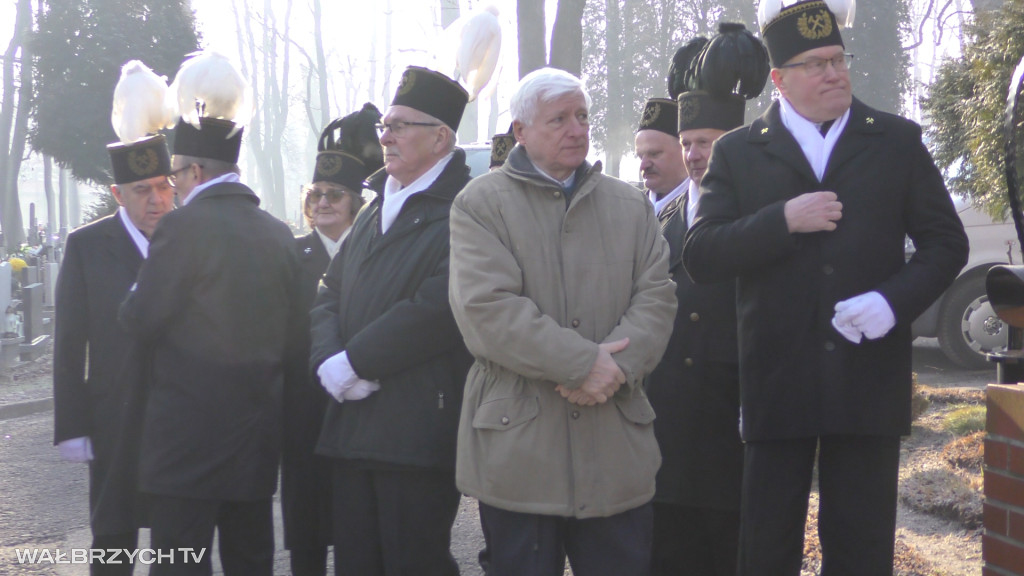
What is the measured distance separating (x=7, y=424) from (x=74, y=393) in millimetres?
6053

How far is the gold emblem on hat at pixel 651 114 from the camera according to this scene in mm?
4340

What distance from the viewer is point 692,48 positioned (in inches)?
180

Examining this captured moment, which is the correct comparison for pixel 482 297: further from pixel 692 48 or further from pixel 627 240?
pixel 692 48

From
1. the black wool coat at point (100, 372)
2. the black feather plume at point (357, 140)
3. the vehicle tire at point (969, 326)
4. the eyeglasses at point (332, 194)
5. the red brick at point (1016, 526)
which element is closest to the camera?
the red brick at point (1016, 526)

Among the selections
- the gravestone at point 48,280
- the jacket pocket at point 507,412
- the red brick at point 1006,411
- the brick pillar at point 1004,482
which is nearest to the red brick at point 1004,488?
the brick pillar at point 1004,482

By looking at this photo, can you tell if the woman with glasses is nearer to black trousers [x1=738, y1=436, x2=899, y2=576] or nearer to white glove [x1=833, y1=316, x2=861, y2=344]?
black trousers [x1=738, y1=436, x2=899, y2=576]

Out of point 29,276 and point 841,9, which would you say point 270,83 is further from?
point 841,9

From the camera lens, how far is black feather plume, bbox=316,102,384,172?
5031mm

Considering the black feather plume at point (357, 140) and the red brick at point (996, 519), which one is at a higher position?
the black feather plume at point (357, 140)

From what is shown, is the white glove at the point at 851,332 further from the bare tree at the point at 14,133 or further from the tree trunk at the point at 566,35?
the bare tree at the point at 14,133

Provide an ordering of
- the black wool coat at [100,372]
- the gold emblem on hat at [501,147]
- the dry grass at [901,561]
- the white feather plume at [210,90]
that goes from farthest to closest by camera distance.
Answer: the gold emblem on hat at [501,147], the dry grass at [901,561], the white feather plume at [210,90], the black wool coat at [100,372]

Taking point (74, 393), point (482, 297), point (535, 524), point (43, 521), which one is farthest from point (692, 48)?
point (43, 521)

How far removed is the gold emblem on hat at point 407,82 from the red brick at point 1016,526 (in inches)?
92.2

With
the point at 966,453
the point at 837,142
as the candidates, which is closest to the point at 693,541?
the point at 837,142
